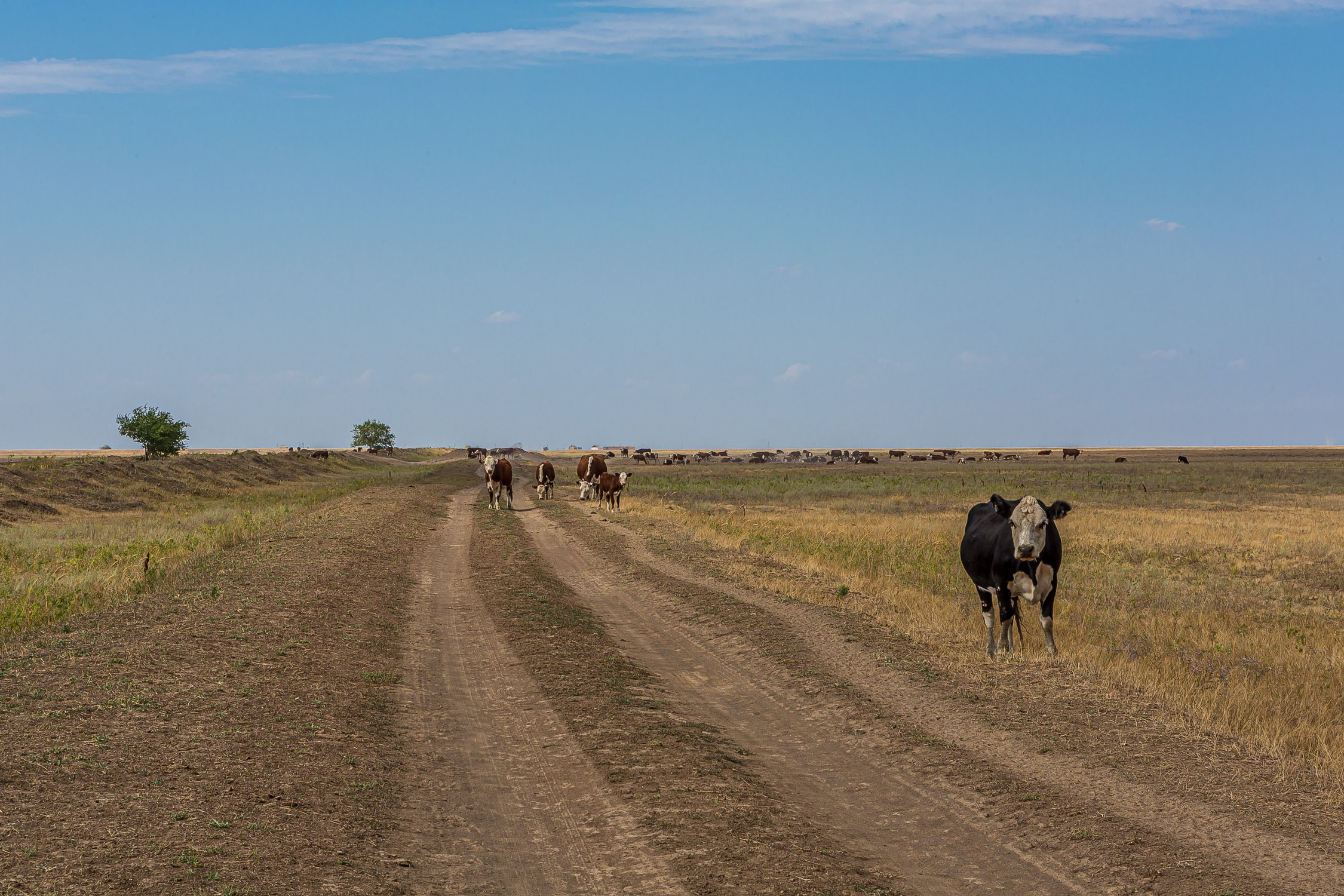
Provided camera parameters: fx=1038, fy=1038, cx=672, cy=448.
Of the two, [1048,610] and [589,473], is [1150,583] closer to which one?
[1048,610]

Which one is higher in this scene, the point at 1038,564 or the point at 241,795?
the point at 1038,564

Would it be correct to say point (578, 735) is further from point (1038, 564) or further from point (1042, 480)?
point (1042, 480)

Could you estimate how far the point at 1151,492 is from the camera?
190ft

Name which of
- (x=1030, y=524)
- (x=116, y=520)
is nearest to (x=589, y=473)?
(x=116, y=520)

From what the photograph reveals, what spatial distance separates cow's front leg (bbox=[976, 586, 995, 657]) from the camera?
13383 millimetres

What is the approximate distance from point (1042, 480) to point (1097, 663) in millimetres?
67936

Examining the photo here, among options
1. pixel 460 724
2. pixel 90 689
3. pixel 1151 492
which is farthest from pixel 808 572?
pixel 1151 492

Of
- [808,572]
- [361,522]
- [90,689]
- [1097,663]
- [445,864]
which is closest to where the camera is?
[445,864]

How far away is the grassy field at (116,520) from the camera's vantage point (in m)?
18.0

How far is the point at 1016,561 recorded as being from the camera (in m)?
13.0

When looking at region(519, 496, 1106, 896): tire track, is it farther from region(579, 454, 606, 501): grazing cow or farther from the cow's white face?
region(579, 454, 606, 501): grazing cow

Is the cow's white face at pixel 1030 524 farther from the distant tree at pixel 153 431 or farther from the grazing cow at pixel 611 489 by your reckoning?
the distant tree at pixel 153 431

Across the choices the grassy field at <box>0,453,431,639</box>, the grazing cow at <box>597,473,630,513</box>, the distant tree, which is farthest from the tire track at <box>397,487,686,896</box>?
the distant tree

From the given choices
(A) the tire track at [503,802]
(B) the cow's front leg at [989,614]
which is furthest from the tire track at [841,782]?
(B) the cow's front leg at [989,614]
